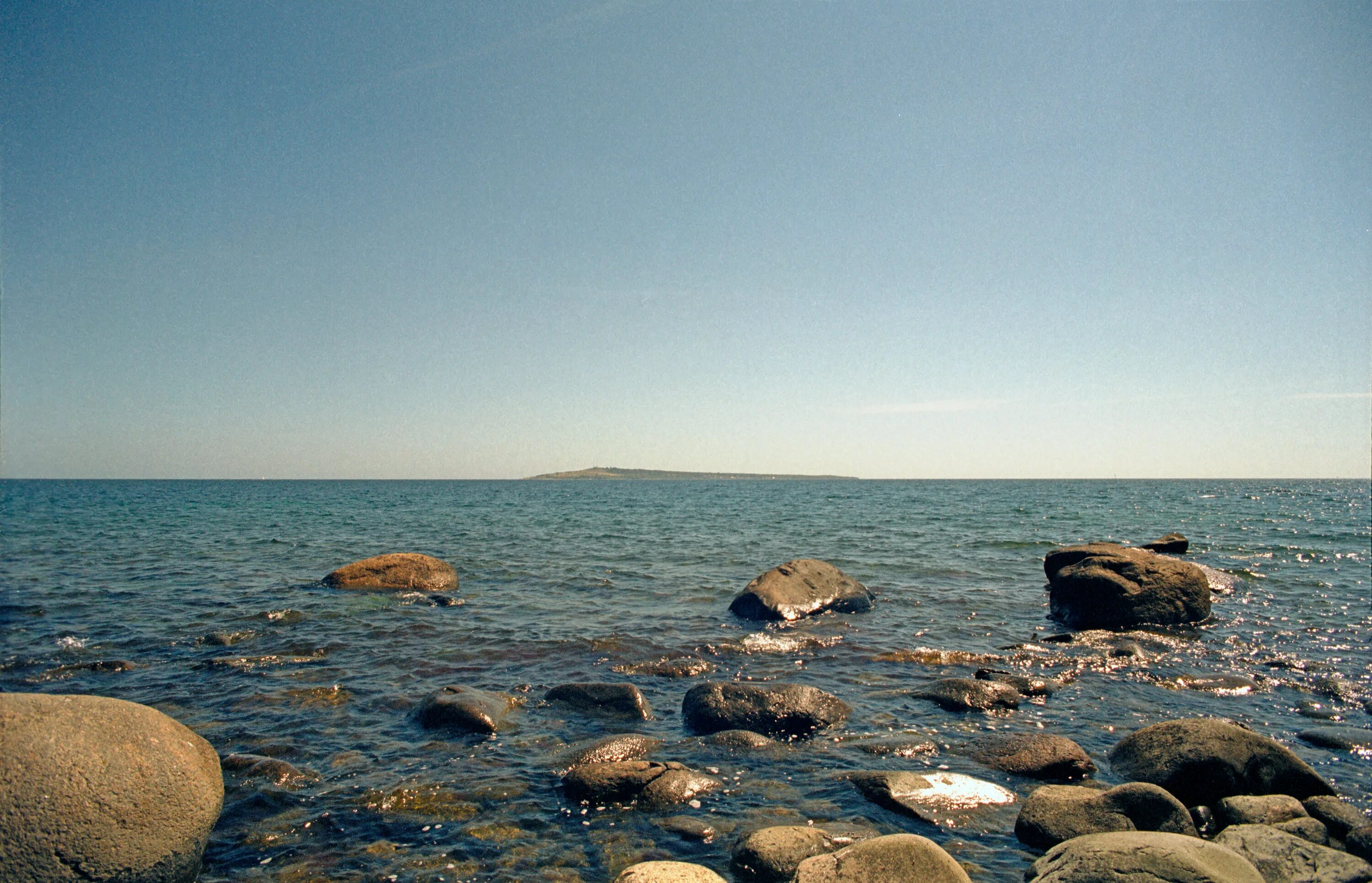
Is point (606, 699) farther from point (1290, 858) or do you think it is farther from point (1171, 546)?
point (1171, 546)

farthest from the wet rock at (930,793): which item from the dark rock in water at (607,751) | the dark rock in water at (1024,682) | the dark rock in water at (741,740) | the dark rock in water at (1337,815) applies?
the dark rock in water at (1024,682)

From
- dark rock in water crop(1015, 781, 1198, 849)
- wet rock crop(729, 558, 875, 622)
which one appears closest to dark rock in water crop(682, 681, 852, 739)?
dark rock in water crop(1015, 781, 1198, 849)

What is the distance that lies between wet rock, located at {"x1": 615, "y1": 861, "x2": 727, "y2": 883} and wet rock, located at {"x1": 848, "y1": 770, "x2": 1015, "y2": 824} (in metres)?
2.35

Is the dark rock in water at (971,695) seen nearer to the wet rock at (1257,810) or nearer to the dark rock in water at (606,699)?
the wet rock at (1257,810)

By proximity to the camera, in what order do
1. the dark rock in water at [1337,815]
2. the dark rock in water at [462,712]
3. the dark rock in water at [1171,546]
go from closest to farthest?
the dark rock in water at [1337,815] < the dark rock in water at [462,712] < the dark rock in water at [1171,546]

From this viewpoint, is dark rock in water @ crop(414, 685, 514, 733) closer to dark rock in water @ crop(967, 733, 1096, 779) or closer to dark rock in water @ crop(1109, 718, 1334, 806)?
dark rock in water @ crop(967, 733, 1096, 779)

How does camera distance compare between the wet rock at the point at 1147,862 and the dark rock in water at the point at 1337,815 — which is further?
the dark rock in water at the point at 1337,815

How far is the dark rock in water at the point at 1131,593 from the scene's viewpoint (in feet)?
46.8

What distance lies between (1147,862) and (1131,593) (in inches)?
466

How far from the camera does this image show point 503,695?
937 centimetres

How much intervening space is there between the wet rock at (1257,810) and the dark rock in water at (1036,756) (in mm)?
1162

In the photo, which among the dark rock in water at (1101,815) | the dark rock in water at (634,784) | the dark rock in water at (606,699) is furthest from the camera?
the dark rock in water at (606,699)

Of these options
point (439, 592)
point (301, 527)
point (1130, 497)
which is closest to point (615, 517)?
point (301, 527)

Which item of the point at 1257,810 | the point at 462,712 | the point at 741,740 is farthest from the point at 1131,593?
the point at 462,712
